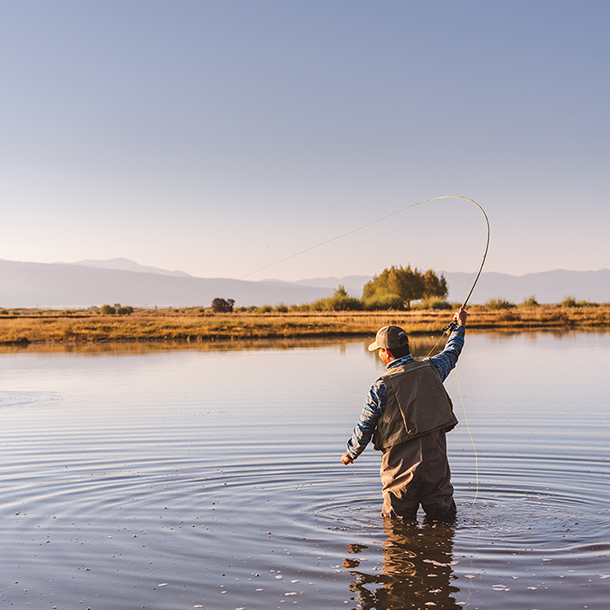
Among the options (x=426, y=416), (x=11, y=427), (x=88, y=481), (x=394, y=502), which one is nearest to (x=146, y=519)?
(x=88, y=481)

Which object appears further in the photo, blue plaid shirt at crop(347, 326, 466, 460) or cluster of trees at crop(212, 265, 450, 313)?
cluster of trees at crop(212, 265, 450, 313)

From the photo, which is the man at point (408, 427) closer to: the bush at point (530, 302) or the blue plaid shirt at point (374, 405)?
the blue plaid shirt at point (374, 405)

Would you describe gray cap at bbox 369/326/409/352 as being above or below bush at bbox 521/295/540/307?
below

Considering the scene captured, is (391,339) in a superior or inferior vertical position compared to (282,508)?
superior

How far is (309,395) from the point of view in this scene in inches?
680

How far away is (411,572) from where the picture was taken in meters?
5.61

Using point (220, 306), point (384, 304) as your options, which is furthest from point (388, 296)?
point (220, 306)

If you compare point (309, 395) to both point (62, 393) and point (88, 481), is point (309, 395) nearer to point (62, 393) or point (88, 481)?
point (62, 393)

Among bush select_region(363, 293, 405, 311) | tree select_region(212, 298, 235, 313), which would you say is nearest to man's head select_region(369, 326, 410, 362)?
bush select_region(363, 293, 405, 311)

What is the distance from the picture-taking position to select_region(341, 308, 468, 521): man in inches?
232

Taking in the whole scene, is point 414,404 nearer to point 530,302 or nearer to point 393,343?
point 393,343

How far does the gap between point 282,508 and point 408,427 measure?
248 centimetres

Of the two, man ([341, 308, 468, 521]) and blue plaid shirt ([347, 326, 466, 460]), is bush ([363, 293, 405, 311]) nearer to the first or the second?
blue plaid shirt ([347, 326, 466, 460])

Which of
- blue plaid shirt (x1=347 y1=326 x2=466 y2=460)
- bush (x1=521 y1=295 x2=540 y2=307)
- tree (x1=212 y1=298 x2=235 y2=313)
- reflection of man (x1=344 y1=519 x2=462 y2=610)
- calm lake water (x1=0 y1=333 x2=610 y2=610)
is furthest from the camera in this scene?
tree (x1=212 y1=298 x2=235 y2=313)
